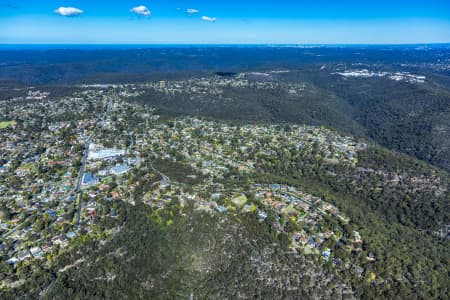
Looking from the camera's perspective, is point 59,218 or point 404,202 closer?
point 59,218

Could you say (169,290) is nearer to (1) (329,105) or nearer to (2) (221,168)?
(2) (221,168)

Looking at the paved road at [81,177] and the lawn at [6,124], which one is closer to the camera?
the paved road at [81,177]

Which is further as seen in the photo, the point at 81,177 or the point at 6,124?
the point at 6,124

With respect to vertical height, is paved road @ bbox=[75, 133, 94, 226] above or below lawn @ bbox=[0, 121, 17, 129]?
below

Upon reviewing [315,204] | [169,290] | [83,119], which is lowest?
[169,290]

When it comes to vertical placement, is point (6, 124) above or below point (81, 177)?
above

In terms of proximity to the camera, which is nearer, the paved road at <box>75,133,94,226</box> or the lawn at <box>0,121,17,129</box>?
the paved road at <box>75,133,94,226</box>

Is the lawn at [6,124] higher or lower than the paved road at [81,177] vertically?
higher

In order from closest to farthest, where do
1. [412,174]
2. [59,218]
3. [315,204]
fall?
1. [59,218]
2. [315,204]
3. [412,174]

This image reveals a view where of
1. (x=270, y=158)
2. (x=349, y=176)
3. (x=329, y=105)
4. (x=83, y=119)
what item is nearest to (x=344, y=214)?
(x=349, y=176)

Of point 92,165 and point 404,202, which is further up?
point 92,165

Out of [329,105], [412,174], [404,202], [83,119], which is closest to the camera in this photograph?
[404,202]
